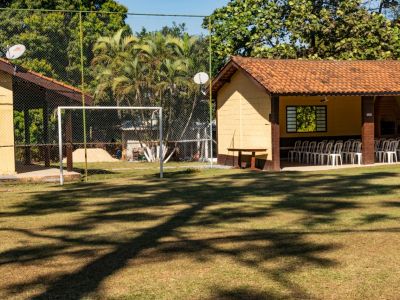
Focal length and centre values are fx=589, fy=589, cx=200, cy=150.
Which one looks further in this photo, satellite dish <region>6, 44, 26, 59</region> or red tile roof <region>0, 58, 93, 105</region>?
red tile roof <region>0, 58, 93, 105</region>

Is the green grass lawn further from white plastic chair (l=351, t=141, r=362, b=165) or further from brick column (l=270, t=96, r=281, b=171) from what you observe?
white plastic chair (l=351, t=141, r=362, b=165)

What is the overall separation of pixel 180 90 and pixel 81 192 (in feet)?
61.2

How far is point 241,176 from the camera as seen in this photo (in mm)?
18703

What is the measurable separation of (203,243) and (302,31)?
26.7 metres

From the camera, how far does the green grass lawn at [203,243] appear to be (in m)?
5.86

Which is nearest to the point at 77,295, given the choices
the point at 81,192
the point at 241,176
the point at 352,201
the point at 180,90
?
the point at 352,201

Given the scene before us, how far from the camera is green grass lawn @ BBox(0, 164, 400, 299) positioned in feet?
19.2

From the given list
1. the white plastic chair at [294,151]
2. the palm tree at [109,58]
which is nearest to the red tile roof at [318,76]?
the white plastic chair at [294,151]

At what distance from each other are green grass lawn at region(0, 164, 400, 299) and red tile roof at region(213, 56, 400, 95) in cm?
757

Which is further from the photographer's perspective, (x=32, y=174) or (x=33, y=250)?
(x=32, y=174)

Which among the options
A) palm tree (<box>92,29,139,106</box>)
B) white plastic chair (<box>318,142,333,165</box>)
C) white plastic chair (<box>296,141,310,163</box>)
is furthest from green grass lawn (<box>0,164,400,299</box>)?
palm tree (<box>92,29,139,106</box>)

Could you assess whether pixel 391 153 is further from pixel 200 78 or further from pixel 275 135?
pixel 200 78

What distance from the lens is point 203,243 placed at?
794cm

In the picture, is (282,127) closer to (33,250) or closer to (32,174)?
(32,174)
